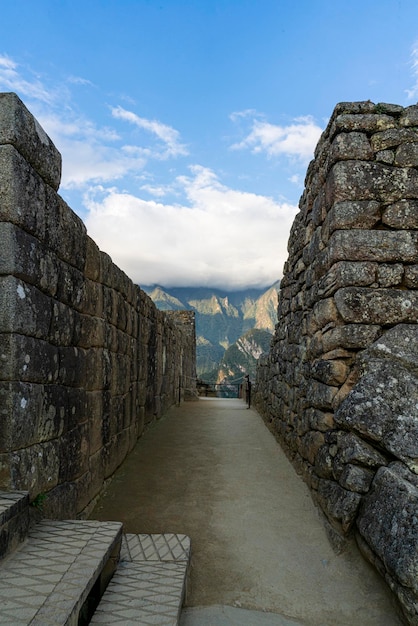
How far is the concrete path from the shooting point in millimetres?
2844

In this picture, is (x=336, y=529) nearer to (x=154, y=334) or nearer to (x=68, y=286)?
(x=68, y=286)

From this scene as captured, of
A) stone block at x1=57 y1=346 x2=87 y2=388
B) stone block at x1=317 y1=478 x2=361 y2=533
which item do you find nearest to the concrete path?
stone block at x1=317 y1=478 x2=361 y2=533

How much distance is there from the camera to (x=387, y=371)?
3699mm

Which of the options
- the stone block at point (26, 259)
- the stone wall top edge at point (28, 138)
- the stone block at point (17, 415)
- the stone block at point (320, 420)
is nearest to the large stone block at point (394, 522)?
the stone block at point (320, 420)

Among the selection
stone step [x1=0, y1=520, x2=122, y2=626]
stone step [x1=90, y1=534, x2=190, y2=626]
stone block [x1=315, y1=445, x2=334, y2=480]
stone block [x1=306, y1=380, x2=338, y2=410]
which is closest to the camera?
stone step [x1=0, y1=520, x2=122, y2=626]

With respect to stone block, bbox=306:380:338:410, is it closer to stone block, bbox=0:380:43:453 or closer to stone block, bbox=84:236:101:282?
stone block, bbox=84:236:101:282

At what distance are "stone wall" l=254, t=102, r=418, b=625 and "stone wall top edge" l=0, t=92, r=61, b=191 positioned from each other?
2.62 meters

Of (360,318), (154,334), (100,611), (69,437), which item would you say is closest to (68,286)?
(69,437)

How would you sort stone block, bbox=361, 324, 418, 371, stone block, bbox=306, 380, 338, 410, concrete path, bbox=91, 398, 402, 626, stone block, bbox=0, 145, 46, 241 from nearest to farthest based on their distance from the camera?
stone block, bbox=0, 145, 46, 241 → concrete path, bbox=91, 398, 402, 626 → stone block, bbox=361, 324, 418, 371 → stone block, bbox=306, 380, 338, 410

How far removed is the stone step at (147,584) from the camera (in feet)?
7.22

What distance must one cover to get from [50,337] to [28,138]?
1.38m

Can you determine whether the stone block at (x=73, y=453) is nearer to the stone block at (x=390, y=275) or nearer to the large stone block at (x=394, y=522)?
the large stone block at (x=394, y=522)

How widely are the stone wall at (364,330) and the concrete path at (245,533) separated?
242mm

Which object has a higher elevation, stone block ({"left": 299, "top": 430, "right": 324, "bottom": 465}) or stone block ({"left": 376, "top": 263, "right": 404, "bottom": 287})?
stone block ({"left": 376, "top": 263, "right": 404, "bottom": 287})
